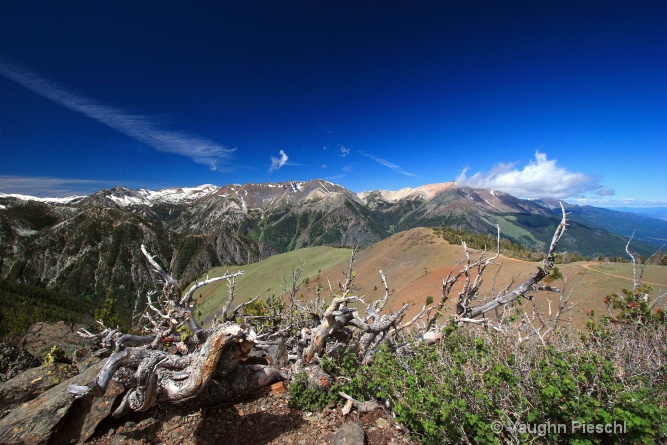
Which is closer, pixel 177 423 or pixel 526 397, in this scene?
pixel 526 397

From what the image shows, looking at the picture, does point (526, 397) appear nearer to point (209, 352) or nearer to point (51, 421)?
point (209, 352)

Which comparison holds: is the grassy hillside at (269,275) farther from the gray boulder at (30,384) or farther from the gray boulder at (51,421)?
the gray boulder at (51,421)

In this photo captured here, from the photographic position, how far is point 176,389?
228 inches

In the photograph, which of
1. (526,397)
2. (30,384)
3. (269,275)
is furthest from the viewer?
(269,275)

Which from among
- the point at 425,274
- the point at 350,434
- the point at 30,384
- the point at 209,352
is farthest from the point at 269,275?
the point at 350,434

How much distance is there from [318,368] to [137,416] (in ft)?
14.0

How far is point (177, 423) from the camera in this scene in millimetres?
6230

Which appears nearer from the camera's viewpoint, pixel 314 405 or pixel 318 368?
pixel 314 405

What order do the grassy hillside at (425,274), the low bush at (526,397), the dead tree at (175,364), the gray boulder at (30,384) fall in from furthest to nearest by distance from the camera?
the grassy hillside at (425,274) < the gray boulder at (30,384) < the dead tree at (175,364) < the low bush at (526,397)

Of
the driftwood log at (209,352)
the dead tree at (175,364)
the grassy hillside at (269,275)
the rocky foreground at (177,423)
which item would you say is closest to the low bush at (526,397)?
the rocky foreground at (177,423)

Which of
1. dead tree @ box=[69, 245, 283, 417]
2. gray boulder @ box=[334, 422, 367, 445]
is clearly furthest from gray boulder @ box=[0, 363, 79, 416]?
gray boulder @ box=[334, 422, 367, 445]

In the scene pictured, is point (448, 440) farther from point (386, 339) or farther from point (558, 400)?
point (386, 339)

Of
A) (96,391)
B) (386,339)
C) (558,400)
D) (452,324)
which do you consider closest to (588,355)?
(558,400)

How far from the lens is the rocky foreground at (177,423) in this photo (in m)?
5.79
